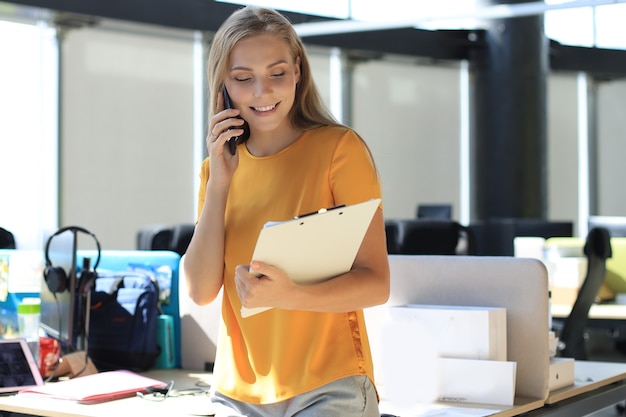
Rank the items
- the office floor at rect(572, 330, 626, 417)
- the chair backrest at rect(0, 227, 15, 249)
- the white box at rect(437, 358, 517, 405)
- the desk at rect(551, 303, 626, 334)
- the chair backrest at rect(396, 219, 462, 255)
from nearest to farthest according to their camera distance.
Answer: the white box at rect(437, 358, 517, 405) < the chair backrest at rect(0, 227, 15, 249) < the desk at rect(551, 303, 626, 334) < the chair backrest at rect(396, 219, 462, 255) < the office floor at rect(572, 330, 626, 417)

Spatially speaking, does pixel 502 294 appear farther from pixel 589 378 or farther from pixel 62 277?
pixel 62 277

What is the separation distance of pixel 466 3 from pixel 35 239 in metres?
8.71

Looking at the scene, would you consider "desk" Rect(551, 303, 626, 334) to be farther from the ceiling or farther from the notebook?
the ceiling

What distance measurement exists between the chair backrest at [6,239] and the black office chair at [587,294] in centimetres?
302

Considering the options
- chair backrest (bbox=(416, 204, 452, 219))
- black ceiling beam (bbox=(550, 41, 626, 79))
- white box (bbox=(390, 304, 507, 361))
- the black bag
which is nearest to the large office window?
the black bag

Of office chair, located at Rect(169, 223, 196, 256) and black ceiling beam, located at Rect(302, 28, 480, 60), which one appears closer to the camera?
office chair, located at Rect(169, 223, 196, 256)

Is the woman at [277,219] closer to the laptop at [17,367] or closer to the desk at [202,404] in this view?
the desk at [202,404]

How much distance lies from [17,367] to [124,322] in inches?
17.9

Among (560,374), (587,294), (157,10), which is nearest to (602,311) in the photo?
(587,294)

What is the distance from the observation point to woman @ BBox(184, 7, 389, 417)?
1.57 meters

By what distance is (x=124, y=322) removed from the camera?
9.73 feet

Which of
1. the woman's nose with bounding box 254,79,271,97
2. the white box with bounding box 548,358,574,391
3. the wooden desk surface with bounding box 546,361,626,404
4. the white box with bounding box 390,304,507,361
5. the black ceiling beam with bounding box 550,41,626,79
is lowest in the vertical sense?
the wooden desk surface with bounding box 546,361,626,404

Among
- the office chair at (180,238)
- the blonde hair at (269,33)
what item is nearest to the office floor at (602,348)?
the office chair at (180,238)

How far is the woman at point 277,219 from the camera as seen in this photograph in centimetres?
157
